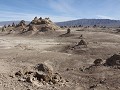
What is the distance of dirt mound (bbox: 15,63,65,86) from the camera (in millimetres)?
14708

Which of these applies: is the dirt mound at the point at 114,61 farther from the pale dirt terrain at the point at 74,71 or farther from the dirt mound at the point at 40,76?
the dirt mound at the point at 40,76

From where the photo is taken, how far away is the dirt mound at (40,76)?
14708 millimetres

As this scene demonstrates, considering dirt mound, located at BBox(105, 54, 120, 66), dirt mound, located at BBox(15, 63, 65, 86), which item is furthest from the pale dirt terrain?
dirt mound, located at BBox(105, 54, 120, 66)

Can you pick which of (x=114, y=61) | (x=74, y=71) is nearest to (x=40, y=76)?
(x=74, y=71)

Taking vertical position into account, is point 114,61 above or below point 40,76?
below

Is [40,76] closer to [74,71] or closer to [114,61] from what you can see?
[74,71]

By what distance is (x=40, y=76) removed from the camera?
49.6 feet

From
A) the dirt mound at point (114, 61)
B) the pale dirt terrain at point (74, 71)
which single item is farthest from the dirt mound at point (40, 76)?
the dirt mound at point (114, 61)

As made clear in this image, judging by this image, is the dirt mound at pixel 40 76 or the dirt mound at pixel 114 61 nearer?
the dirt mound at pixel 40 76

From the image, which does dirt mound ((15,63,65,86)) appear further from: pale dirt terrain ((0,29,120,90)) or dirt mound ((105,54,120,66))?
dirt mound ((105,54,120,66))

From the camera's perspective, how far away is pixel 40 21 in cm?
6750

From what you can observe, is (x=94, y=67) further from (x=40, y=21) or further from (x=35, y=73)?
(x=40, y=21)

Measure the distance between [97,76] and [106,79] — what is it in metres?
1.10

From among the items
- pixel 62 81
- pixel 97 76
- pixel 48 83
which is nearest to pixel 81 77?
pixel 97 76
